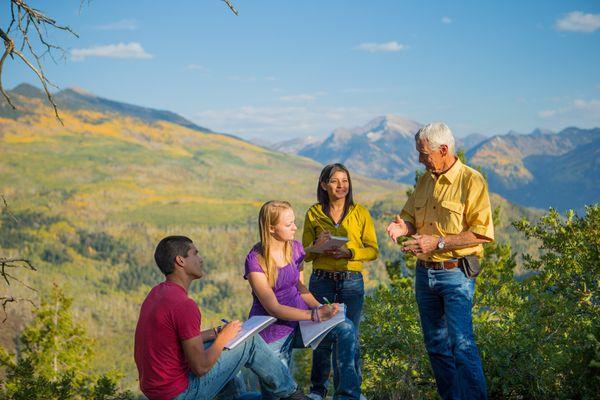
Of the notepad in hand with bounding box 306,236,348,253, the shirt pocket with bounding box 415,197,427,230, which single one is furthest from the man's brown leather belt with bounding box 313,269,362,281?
the shirt pocket with bounding box 415,197,427,230

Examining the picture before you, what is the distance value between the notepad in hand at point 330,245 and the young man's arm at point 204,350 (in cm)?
131

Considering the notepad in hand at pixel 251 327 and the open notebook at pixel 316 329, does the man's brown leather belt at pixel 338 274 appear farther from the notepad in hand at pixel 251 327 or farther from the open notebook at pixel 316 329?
the notepad in hand at pixel 251 327

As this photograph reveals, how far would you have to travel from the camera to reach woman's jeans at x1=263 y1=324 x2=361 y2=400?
5086mm

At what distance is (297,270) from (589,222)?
4.60 metres

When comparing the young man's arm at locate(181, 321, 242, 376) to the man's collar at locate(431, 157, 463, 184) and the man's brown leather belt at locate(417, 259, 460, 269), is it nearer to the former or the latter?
the man's brown leather belt at locate(417, 259, 460, 269)

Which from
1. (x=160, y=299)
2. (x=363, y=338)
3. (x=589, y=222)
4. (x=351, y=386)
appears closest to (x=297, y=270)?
(x=351, y=386)

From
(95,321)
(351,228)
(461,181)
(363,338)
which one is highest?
(461,181)

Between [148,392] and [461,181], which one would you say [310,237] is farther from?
[148,392]

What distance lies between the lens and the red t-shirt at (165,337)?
13.4ft

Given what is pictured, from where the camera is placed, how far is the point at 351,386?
16.8 ft

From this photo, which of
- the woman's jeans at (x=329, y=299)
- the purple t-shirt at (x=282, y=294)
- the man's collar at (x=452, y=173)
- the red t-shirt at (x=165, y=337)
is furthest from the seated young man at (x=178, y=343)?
the man's collar at (x=452, y=173)

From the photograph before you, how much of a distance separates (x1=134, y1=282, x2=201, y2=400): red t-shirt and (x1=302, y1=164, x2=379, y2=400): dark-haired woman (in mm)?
1683

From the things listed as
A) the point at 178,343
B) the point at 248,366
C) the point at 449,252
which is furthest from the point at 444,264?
the point at 178,343

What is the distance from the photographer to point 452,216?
4.90 metres
